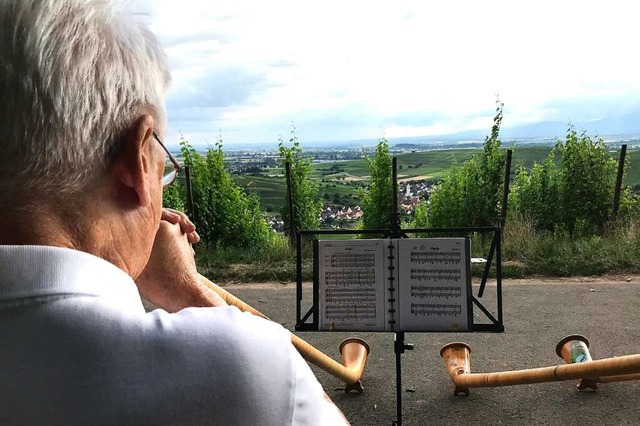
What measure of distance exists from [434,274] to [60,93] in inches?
96.6

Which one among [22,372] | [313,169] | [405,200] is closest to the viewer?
[22,372]

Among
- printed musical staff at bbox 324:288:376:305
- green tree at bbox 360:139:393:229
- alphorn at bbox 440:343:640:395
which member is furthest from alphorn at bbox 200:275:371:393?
green tree at bbox 360:139:393:229

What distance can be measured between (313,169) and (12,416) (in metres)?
9.78

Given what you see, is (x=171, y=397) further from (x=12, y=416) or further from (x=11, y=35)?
(x=11, y=35)

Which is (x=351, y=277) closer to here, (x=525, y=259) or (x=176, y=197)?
(x=525, y=259)

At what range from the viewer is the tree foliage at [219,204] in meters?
9.68

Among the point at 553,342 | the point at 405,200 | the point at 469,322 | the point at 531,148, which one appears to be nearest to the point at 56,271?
the point at 469,322

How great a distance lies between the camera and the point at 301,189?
33.4 feet

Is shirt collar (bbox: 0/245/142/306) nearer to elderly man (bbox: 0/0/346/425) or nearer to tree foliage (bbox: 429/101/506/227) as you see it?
elderly man (bbox: 0/0/346/425)

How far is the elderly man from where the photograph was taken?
2.46 feet

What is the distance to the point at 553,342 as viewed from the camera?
15.5 feet

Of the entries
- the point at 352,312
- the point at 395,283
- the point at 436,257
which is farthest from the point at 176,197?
the point at 436,257

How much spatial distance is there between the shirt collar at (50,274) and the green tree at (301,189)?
9.10 meters

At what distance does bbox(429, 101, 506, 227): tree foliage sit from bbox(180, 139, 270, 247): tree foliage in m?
2.98
